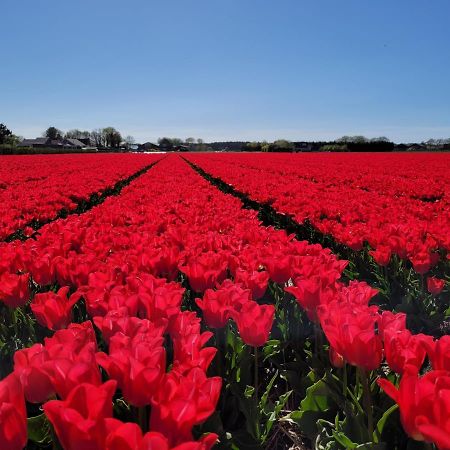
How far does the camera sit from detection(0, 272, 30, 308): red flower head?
225 cm

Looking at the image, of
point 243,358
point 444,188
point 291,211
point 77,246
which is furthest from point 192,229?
point 444,188

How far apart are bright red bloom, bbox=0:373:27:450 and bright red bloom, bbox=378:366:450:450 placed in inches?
33.2

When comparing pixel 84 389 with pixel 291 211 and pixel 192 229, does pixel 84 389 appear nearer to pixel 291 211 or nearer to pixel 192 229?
pixel 192 229

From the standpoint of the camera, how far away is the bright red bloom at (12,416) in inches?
38.4

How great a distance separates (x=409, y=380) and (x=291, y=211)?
574 cm

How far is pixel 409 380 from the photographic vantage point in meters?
1.11

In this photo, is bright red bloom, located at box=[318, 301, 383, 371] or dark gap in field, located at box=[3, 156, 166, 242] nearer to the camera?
bright red bloom, located at box=[318, 301, 383, 371]

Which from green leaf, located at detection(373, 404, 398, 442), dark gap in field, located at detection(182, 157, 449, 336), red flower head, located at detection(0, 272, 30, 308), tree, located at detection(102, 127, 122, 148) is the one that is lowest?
dark gap in field, located at detection(182, 157, 449, 336)

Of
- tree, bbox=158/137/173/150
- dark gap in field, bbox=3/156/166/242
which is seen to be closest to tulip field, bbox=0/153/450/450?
dark gap in field, bbox=3/156/166/242

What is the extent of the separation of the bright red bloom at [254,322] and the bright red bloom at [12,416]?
2.80ft

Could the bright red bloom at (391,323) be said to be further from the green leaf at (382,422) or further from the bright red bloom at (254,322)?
the bright red bloom at (254,322)

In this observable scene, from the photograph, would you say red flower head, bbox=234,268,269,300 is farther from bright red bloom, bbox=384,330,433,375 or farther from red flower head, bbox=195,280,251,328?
bright red bloom, bbox=384,330,433,375

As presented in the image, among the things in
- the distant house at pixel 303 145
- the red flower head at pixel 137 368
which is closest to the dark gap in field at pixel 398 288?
the red flower head at pixel 137 368

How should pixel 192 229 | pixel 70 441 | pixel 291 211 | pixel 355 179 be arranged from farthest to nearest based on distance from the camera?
1. pixel 355 179
2. pixel 291 211
3. pixel 192 229
4. pixel 70 441
